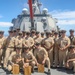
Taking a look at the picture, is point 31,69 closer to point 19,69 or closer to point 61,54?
point 19,69

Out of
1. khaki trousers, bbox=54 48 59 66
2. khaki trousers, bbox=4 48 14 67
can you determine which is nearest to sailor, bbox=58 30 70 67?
khaki trousers, bbox=54 48 59 66

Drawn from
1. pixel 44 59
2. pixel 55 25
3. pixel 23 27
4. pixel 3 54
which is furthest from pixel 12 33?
pixel 55 25

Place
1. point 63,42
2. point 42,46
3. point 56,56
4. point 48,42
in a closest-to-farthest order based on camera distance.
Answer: point 63,42, point 48,42, point 56,56, point 42,46

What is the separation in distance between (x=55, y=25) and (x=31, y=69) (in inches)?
962

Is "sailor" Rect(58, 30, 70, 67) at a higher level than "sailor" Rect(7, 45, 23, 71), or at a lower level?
higher

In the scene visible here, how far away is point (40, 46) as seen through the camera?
9.07 m

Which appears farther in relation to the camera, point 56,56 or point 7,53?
point 56,56

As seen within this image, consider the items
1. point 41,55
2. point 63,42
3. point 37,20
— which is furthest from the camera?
point 37,20

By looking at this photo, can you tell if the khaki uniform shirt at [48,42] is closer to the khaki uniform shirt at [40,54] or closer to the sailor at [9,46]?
the khaki uniform shirt at [40,54]

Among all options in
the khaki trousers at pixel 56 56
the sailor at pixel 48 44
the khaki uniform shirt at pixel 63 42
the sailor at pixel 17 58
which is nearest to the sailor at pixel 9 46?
the sailor at pixel 17 58

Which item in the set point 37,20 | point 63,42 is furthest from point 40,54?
point 37,20

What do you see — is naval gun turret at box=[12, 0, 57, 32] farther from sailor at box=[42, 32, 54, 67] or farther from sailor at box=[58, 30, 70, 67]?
sailor at box=[58, 30, 70, 67]

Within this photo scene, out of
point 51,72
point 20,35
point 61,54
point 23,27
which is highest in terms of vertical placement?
point 23,27

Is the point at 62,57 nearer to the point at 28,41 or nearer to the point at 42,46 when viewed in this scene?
the point at 42,46
